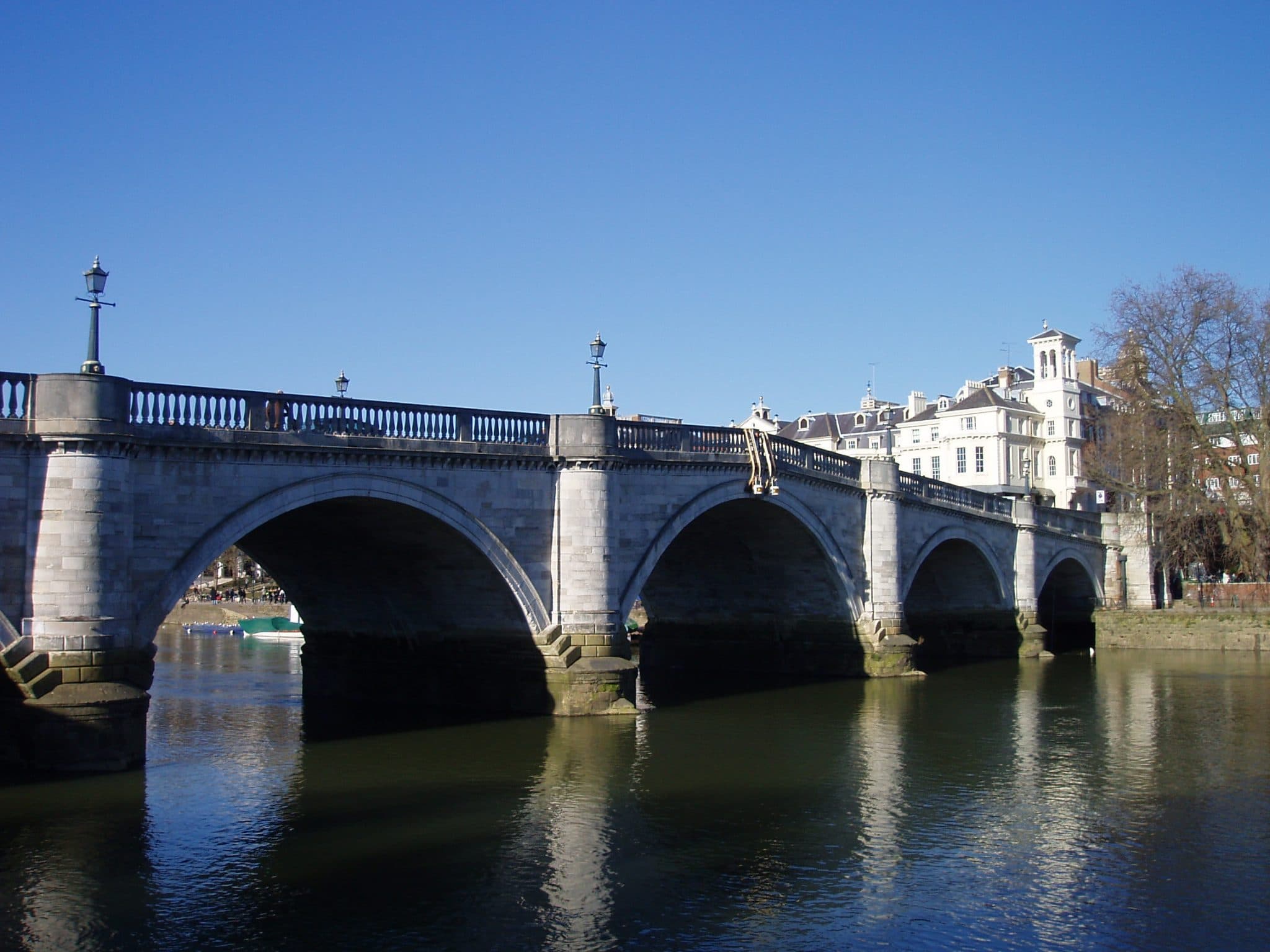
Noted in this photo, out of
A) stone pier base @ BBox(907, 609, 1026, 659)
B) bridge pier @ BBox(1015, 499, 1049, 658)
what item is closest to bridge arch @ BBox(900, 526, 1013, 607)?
bridge pier @ BBox(1015, 499, 1049, 658)

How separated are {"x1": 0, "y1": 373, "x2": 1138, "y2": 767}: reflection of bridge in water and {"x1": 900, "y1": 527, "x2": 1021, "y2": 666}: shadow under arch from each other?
34.4 inches

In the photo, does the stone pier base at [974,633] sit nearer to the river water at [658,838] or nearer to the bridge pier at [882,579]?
the bridge pier at [882,579]

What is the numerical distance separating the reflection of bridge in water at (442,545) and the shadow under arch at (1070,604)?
8438 mm

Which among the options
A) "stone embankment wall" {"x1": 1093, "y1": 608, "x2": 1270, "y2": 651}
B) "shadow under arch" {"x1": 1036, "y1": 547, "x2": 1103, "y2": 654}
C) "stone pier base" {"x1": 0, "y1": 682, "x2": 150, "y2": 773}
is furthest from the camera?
"shadow under arch" {"x1": 1036, "y1": 547, "x2": 1103, "y2": 654}

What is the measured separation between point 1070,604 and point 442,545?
1320 inches

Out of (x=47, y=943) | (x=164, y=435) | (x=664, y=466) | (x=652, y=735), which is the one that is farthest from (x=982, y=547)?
(x=47, y=943)

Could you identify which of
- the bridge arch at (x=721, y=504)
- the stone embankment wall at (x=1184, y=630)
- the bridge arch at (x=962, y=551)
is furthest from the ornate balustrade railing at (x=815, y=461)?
the stone embankment wall at (x=1184, y=630)

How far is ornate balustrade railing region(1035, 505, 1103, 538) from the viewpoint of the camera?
1801 inches

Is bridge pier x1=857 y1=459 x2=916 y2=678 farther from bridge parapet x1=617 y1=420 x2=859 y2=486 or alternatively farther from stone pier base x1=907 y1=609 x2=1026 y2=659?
stone pier base x1=907 y1=609 x2=1026 y2=659

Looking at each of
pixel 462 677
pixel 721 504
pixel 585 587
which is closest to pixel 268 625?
pixel 462 677

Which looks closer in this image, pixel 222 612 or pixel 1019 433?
pixel 1019 433

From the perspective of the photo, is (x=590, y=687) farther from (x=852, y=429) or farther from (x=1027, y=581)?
(x=852, y=429)

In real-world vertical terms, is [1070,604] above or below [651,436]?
below

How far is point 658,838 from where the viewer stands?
15719mm
